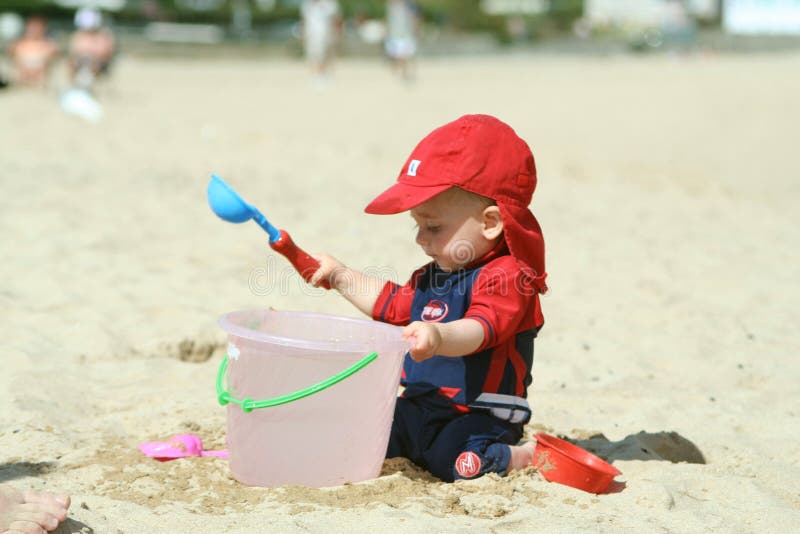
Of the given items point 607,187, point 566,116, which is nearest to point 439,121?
point 566,116

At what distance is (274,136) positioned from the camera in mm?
9758

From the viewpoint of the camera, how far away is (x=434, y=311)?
2.63m

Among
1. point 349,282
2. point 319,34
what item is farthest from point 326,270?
point 319,34

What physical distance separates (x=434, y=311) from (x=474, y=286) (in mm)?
131

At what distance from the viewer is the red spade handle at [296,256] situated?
8.69 feet

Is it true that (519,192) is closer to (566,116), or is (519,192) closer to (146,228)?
(146,228)

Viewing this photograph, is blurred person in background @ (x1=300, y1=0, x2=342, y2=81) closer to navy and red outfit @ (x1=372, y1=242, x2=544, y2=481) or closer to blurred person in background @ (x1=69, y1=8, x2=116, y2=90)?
blurred person in background @ (x1=69, y1=8, x2=116, y2=90)

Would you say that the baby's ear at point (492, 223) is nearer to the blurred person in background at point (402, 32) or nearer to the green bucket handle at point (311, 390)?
the green bucket handle at point (311, 390)

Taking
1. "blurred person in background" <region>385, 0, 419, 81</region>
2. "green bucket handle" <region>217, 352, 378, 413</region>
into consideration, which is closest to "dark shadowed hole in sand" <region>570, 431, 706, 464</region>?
"green bucket handle" <region>217, 352, 378, 413</region>

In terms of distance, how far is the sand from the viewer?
2461 mm

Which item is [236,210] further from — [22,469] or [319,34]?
[319,34]

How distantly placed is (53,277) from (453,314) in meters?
2.50

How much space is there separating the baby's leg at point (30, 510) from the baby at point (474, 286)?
954mm

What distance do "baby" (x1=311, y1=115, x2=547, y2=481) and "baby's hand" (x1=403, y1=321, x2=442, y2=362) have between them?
166mm
